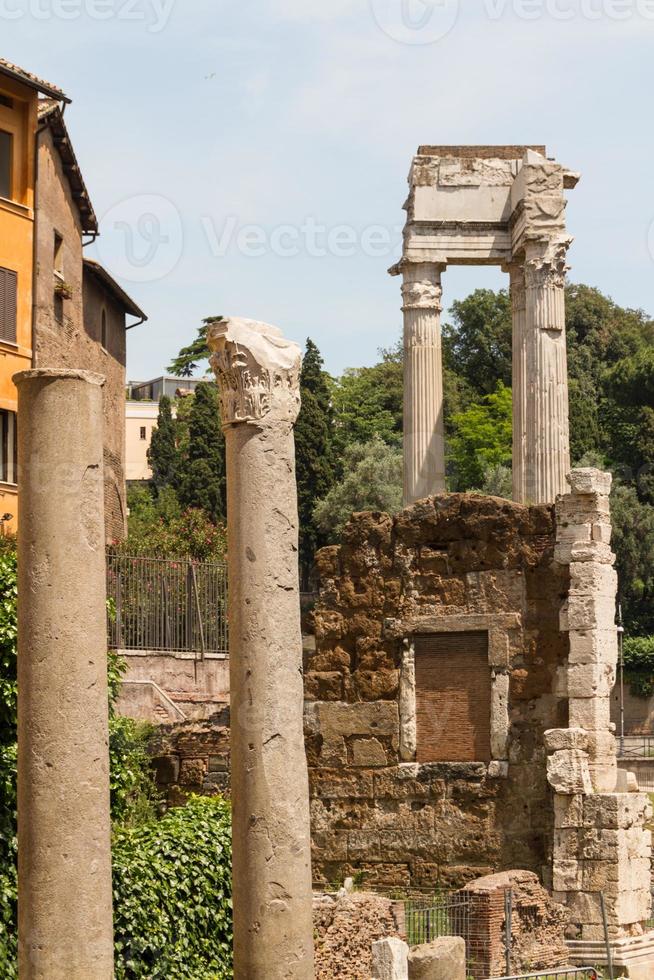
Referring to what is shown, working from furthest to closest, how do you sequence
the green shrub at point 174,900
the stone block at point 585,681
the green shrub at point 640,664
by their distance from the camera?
1. the green shrub at point 640,664
2. the stone block at point 585,681
3. the green shrub at point 174,900

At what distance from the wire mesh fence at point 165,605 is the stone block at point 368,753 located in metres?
7.28

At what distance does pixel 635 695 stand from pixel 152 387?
192ft

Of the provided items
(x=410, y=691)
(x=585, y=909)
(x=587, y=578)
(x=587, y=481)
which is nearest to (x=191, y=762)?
(x=410, y=691)

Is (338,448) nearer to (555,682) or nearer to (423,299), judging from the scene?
(423,299)

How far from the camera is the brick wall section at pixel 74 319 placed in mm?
33219

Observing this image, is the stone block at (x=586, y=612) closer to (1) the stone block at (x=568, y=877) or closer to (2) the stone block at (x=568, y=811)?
(2) the stone block at (x=568, y=811)

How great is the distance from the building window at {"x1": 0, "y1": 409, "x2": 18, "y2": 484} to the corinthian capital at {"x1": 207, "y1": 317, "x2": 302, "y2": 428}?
20.8m

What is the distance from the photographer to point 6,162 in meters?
32.5

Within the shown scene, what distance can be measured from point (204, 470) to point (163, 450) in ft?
55.8

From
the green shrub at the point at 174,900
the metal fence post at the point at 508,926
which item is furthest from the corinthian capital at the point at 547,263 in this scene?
the green shrub at the point at 174,900

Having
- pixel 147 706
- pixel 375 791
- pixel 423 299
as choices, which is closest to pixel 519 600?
pixel 375 791

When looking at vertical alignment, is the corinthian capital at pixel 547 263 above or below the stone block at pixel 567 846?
above

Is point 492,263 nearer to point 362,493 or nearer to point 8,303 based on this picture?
point 8,303

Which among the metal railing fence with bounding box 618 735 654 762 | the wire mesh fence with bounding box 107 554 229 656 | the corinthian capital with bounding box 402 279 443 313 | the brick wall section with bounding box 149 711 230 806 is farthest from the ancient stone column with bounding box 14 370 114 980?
the metal railing fence with bounding box 618 735 654 762
